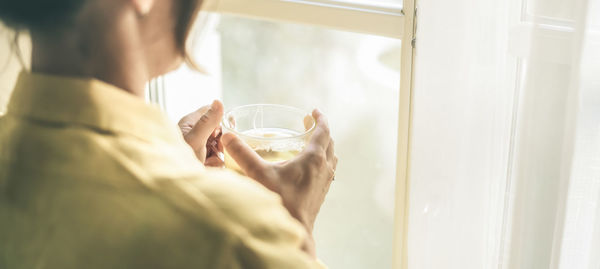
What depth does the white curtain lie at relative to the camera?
2.66 ft

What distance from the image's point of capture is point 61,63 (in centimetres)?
44

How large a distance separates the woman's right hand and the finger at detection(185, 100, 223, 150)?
11 cm

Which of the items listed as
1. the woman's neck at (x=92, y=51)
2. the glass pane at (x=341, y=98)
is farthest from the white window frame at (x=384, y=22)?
the woman's neck at (x=92, y=51)

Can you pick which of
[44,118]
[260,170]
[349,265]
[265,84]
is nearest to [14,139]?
[44,118]

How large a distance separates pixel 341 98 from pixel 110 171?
98 cm

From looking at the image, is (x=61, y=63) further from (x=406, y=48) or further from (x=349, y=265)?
(x=349, y=265)

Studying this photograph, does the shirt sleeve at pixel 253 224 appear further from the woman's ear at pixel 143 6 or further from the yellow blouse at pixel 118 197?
the woman's ear at pixel 143 6

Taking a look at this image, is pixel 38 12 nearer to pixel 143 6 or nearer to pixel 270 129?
pixel 143 6

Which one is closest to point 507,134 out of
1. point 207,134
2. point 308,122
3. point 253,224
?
point 308,122

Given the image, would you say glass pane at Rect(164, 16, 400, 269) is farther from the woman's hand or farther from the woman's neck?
the woman's neck

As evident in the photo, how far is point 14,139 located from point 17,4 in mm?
95

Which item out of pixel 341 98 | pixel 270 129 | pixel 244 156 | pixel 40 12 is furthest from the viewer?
pixel 341 98

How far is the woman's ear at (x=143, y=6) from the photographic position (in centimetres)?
43

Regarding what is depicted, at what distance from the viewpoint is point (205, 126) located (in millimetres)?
723
